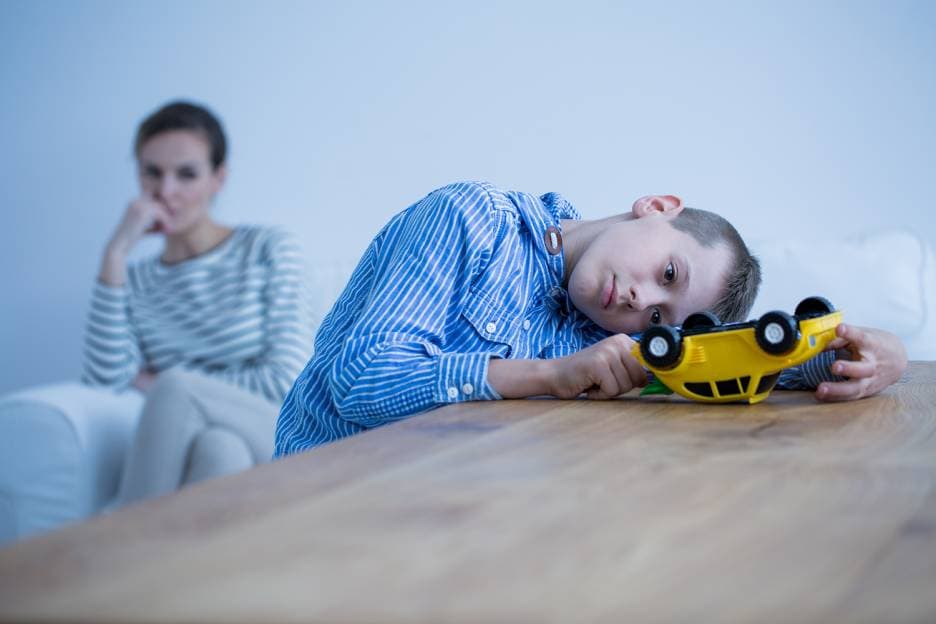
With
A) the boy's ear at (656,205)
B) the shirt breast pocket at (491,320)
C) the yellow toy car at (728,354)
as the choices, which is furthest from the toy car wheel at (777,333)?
the boy's ear at (656,205)

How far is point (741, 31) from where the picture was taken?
2.50m

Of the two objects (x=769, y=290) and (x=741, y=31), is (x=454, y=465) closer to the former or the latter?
(x=769, y=290)

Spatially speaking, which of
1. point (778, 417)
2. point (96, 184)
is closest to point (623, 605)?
point (778, 417)

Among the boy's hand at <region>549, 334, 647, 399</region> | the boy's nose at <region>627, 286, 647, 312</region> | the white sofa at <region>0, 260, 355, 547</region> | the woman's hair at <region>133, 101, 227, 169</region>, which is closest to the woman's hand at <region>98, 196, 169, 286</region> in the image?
the woman's hair at <region>133, 101, 227, 169</region>

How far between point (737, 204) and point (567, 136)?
19.1 inches

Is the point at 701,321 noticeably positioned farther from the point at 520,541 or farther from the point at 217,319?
the point at 217,319

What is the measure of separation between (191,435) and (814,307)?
1534 millimetres

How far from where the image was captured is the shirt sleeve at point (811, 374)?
103 centimetres

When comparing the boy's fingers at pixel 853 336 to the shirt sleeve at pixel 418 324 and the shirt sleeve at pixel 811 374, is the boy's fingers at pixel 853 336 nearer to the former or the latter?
the shirt sleeve at pixel 811 374

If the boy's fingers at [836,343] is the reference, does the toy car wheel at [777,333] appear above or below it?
above

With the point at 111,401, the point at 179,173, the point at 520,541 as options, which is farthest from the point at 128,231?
the point at 520,541

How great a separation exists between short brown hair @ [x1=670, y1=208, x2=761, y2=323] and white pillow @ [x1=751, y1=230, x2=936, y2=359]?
2.23 feet

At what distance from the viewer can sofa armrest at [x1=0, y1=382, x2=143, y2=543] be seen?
209 cm

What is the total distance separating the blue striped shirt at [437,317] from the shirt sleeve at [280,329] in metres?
1.23
